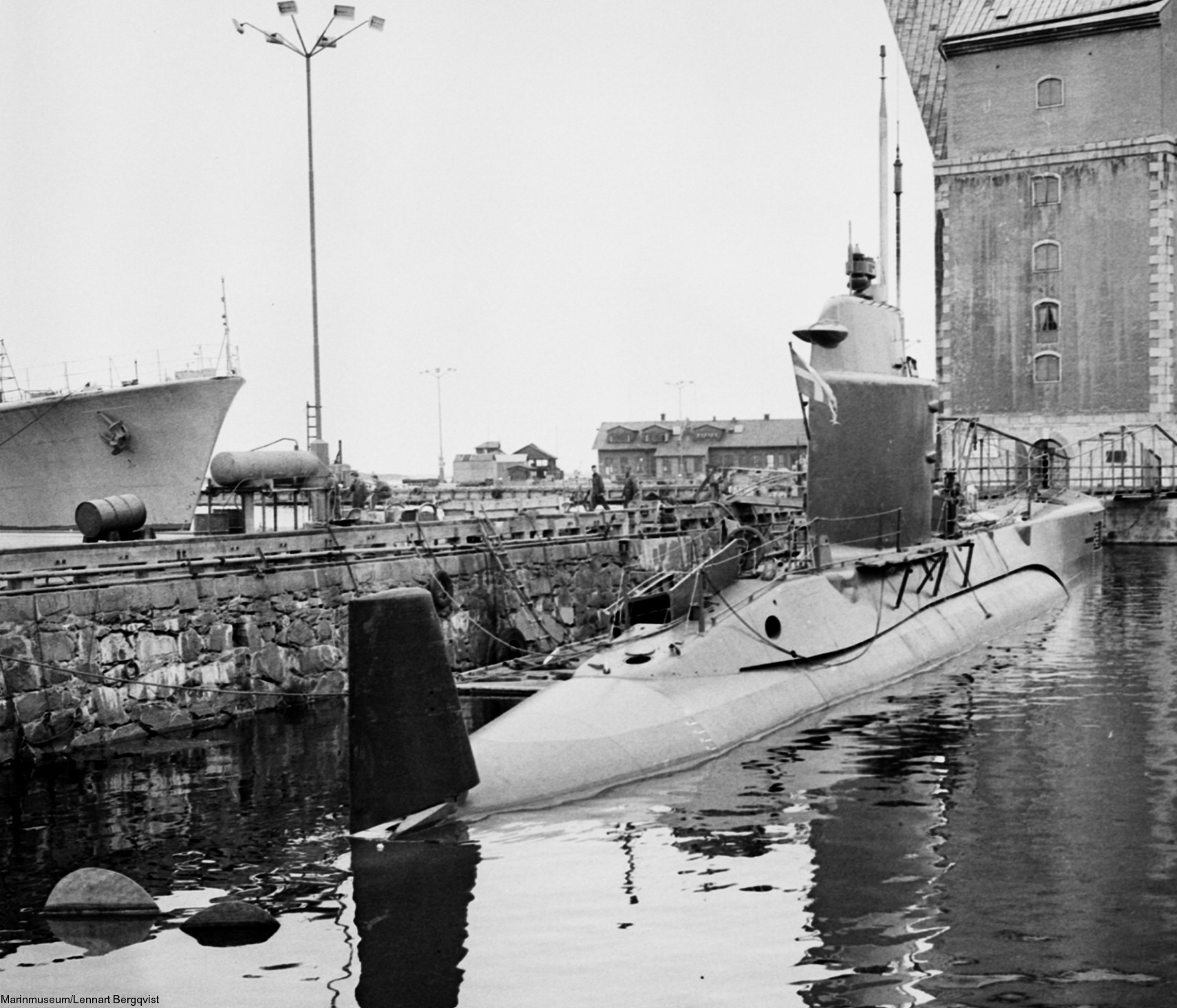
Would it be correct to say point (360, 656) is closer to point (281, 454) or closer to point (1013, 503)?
point (281, 454)

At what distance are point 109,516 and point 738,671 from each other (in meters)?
12.0

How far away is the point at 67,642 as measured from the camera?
20.4 m

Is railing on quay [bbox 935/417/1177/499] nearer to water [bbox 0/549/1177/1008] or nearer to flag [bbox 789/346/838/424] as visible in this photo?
flag [bbox 789/346/838/424]

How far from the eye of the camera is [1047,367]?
63281mm

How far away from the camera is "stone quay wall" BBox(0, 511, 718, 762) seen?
20.0 metres

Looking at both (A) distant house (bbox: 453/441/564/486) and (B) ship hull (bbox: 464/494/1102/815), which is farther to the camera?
(A) distant house (bbox: 453/441/564/486)

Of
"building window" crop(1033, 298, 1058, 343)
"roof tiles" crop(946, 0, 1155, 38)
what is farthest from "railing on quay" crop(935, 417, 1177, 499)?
"roof tiles" crop(946, 0, 1155, 38)

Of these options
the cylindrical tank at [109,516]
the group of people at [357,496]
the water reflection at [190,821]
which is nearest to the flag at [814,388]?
the water reflection at [190,821]

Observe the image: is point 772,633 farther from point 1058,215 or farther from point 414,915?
point 1058,215

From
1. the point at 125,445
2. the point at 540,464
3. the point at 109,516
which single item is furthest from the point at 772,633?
the point at 540,464

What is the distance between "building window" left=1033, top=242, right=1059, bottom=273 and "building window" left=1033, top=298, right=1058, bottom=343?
1.40 m

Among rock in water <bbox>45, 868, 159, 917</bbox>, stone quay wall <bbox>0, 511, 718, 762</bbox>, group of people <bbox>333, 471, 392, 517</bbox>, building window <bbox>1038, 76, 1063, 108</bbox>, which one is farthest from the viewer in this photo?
building window <bbox>1038, 76, 1063, 108</bbox>

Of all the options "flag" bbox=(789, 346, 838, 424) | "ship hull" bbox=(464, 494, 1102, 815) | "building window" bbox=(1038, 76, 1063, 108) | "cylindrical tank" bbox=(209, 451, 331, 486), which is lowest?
"ship hull" bbox=(464, 494, 1102, 815)

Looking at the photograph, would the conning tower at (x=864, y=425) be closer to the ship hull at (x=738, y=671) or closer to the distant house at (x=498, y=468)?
the ship hull at (x=738, y=671)
